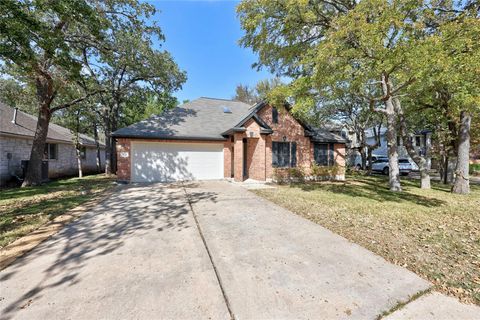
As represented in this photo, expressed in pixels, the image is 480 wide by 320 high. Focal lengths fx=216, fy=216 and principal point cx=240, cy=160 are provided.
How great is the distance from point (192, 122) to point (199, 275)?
12277mm

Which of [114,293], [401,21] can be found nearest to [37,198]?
[114,293]

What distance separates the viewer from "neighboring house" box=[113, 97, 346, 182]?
491 inches

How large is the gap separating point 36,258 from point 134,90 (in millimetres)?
16077

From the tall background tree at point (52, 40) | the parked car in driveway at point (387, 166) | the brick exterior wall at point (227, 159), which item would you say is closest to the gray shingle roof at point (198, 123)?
the brick exterior wall at point (227, 159)

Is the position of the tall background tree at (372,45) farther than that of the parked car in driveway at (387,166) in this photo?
No

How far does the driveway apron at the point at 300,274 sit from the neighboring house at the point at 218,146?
7903 mm

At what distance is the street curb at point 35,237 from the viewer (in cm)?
373

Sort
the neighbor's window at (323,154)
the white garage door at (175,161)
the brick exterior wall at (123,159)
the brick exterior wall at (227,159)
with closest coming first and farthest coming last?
the brick exterior wall at (123,159)
the white garage door at (175,161)
the brick exterior wall at (227,159)
the neighbor's window at (323,154)

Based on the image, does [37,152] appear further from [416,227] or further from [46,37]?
[416,227]

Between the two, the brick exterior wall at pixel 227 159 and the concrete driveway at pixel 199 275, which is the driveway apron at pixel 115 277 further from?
the brick exterior wall at pixel 227 159

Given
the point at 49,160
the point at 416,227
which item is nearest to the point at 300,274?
the point at 416,227

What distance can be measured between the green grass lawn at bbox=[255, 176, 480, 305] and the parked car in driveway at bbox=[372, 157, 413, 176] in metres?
11.8

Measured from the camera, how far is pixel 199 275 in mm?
3162

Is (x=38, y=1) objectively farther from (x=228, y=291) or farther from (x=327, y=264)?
(x=327, y=264)
